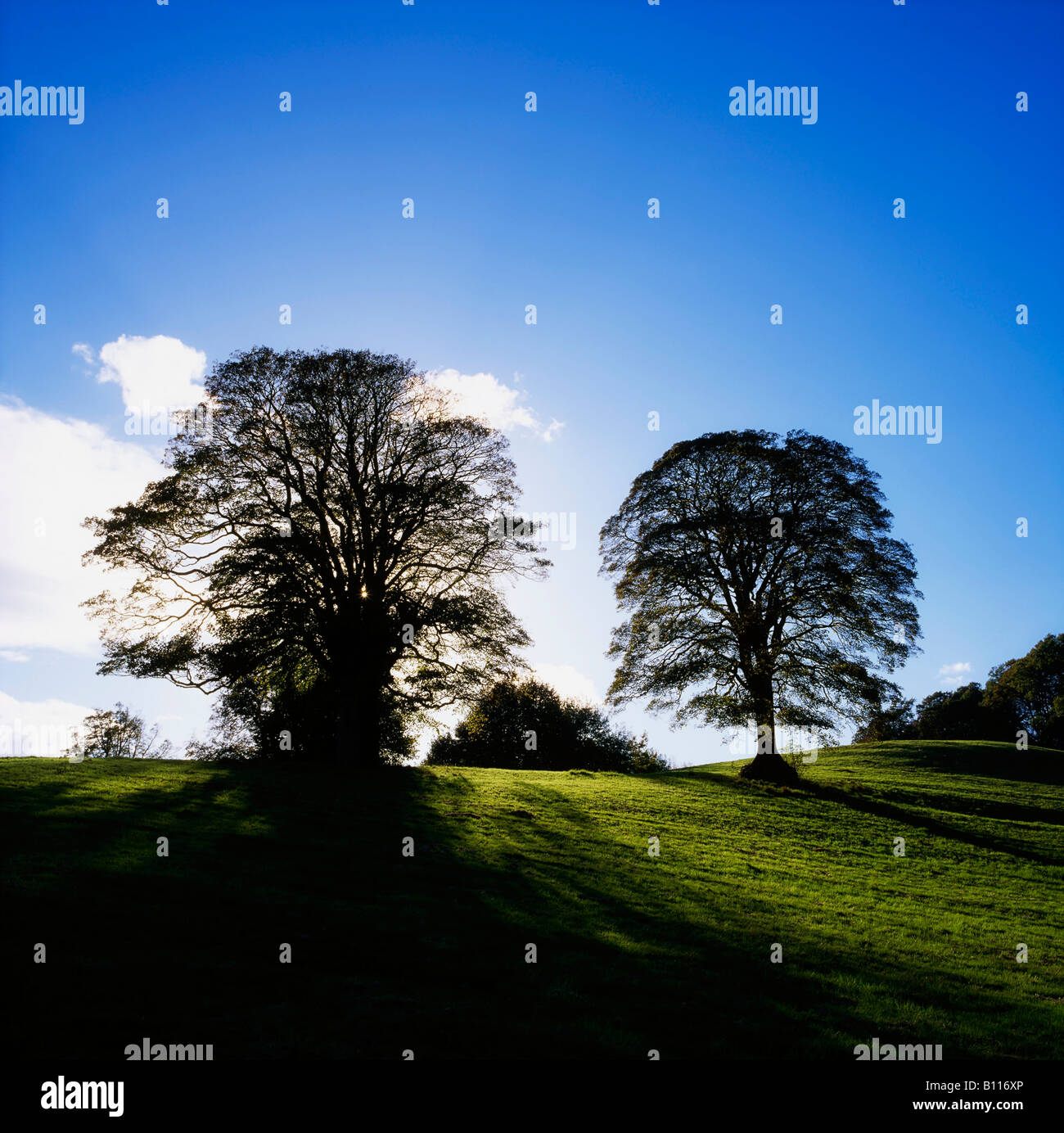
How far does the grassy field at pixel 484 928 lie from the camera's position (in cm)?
779

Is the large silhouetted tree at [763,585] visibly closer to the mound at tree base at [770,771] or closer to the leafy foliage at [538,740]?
the mound at tree base at [770,771]

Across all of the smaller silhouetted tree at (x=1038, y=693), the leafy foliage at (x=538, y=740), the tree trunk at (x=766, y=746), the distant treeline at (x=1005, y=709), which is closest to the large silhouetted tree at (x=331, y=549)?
the tree trunk at (x=766, y=746)

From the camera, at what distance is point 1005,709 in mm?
85125

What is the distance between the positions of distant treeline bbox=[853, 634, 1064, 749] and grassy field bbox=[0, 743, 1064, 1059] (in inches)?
2493

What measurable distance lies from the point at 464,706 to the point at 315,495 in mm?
12084

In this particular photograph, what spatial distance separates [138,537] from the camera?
1112 inches

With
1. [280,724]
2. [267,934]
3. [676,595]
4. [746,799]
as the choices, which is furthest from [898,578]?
[280,724]

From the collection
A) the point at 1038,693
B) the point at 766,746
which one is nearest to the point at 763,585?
the point at 766,746

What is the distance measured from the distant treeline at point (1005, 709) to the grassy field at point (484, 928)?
63.3 m

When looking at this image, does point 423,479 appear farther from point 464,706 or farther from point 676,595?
point 676,595

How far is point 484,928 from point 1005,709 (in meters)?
96.9

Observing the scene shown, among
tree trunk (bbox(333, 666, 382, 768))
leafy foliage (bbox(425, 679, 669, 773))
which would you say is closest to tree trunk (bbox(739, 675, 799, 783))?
tree trunk (bbox(333, 666, 382, 768))

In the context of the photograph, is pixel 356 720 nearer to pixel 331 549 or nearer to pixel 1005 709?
pixel 331 549

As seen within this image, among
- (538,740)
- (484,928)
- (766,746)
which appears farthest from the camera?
(538,740)
